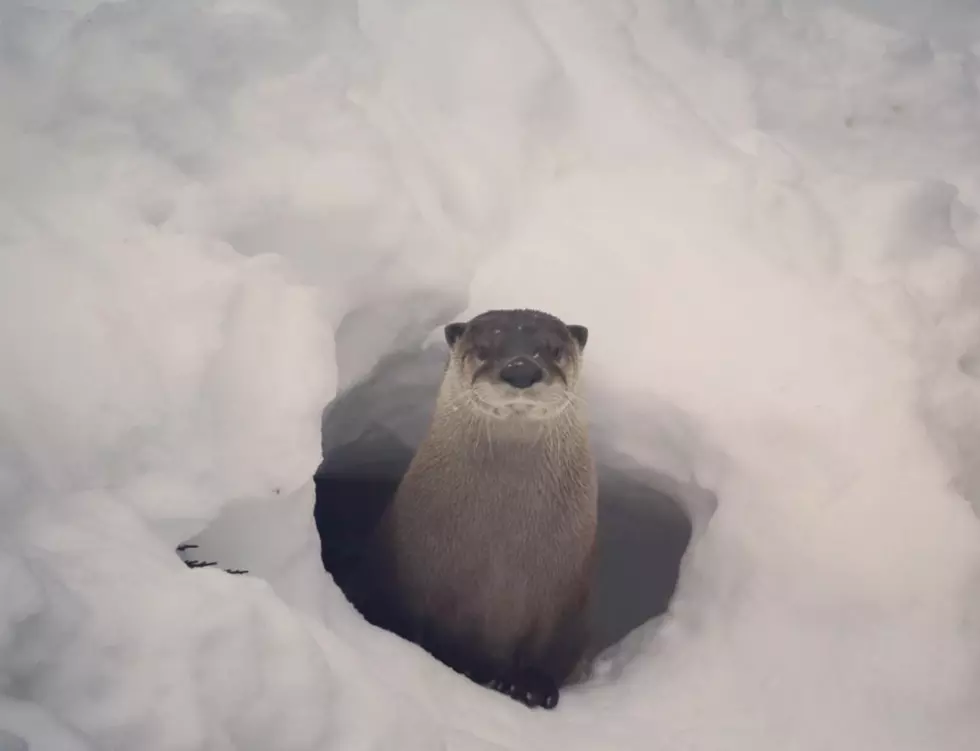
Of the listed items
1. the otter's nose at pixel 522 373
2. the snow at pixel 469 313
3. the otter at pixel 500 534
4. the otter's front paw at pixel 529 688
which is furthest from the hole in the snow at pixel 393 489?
the otter's nose at pixel 522 373

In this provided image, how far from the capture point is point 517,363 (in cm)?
212

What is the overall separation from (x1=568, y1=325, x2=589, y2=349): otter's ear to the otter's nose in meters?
0.29

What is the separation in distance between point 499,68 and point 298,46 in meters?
0.70

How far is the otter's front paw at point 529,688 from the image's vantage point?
229cm

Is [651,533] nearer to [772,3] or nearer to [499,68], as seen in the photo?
[499,68]

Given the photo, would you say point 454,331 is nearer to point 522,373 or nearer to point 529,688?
point 522,373

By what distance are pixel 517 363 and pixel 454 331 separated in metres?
0.38

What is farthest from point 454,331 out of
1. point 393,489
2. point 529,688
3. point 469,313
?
point 393,489

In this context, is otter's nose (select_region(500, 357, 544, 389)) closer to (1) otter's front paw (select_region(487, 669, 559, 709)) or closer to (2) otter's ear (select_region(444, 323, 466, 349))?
(2) otter's ear (select_region(444, 323, 466, 349))

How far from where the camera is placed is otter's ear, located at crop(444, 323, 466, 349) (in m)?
2.44

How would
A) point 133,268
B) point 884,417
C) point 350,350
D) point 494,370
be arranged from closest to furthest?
point 133,268 → point 494,370 → point 884,417 → point 350,350

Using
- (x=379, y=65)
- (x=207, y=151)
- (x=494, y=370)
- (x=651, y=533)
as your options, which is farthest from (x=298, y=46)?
(x=651, y=533)

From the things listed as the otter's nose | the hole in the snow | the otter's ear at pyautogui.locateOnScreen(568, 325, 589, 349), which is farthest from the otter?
the hole in the snow

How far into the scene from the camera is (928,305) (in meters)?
2.62
